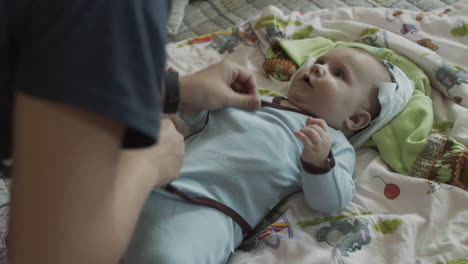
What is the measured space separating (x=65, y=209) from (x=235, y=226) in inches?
23.5

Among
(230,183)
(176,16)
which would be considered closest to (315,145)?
(230,183)

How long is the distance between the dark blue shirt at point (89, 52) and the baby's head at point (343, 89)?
2.62ft

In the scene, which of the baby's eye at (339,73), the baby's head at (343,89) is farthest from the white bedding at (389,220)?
the baby's eye at (339,73)

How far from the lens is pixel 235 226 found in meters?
0.96

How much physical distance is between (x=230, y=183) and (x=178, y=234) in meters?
0.17

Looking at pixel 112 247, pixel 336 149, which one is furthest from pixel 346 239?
pixel 112 247

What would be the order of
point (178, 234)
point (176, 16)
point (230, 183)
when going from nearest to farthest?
point (178, 234)
point (230, 183)
point (176, 16)

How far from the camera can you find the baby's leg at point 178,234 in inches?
33.2

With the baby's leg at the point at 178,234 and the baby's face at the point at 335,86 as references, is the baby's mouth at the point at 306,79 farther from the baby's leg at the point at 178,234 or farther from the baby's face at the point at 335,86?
the baby's leg at the point at 178,234

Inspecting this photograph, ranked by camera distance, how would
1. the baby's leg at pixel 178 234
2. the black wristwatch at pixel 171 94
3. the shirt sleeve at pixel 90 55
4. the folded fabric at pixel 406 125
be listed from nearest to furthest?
the shirt sleeve at pixel 90 55
the baby's leg at pixel 178 234
the black wristwatch at pixel 171 94
the folded fabric at pixel 406 125

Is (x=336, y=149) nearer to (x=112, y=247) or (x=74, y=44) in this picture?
(x=112, y=247)

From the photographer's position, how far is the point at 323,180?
949 mm

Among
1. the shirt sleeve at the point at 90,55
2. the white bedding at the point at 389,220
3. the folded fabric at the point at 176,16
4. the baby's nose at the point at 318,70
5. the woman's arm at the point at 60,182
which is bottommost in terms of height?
the white bedding at the point at 389,220

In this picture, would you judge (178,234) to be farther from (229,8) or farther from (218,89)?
(229,8)
